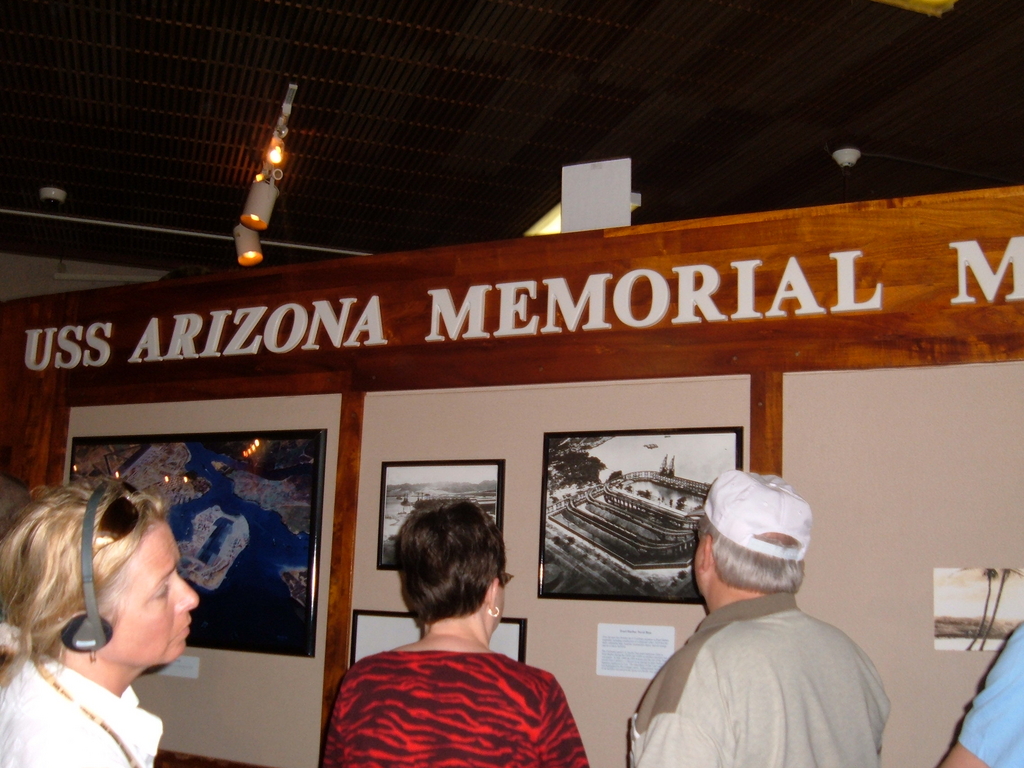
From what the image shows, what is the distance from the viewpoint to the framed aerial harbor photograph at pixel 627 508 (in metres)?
2.95

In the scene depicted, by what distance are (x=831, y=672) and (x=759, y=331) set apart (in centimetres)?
136

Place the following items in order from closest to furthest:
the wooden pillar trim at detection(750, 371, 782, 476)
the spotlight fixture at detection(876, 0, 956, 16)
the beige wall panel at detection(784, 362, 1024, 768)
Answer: the beige wall panel at detection(784, 362, 1024, 768)
the wooden pillar trim at detection(750, 371, 782, 476)
the spotlight fixture at detection(876, 0, 956, 16)

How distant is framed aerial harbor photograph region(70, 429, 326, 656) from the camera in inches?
140

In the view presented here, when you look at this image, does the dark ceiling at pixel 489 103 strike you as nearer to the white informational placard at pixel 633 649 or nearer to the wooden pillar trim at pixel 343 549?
the wooden pillar trim at pixel 343 549

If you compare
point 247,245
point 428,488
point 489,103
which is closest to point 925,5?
point 489,103

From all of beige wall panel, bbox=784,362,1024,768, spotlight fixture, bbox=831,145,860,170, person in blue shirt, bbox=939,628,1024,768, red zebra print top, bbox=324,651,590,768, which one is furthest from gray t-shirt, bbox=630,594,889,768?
spotlight fixture, bbox=831,145,860,170

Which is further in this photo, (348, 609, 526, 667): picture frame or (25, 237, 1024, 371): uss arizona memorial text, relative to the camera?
(348, 609, 526, 667): picture frame

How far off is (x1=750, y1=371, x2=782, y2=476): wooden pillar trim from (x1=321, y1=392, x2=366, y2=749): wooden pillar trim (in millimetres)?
1484

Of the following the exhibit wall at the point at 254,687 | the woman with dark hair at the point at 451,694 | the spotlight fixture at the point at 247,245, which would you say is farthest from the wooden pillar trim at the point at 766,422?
the spotlight fixture at the point at 247,245

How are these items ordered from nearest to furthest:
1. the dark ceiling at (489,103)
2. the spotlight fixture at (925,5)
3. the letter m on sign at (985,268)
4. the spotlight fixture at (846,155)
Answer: the letter m on sign at (985,268), the spotlight fixture at (925,5), the dark ceiling at (489,103), the spotlight fixture at (846,155)

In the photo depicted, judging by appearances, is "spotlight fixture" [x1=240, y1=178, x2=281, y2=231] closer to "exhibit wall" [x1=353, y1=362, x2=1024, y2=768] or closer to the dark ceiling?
the dark ceiling

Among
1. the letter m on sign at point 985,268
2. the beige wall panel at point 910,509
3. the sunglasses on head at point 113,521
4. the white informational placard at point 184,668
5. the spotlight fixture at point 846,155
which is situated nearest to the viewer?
the sunglasses on head at point 113,521

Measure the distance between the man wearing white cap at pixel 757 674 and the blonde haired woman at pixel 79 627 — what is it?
3.10 ft

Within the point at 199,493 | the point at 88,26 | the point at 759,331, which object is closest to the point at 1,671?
the point at 759,331
